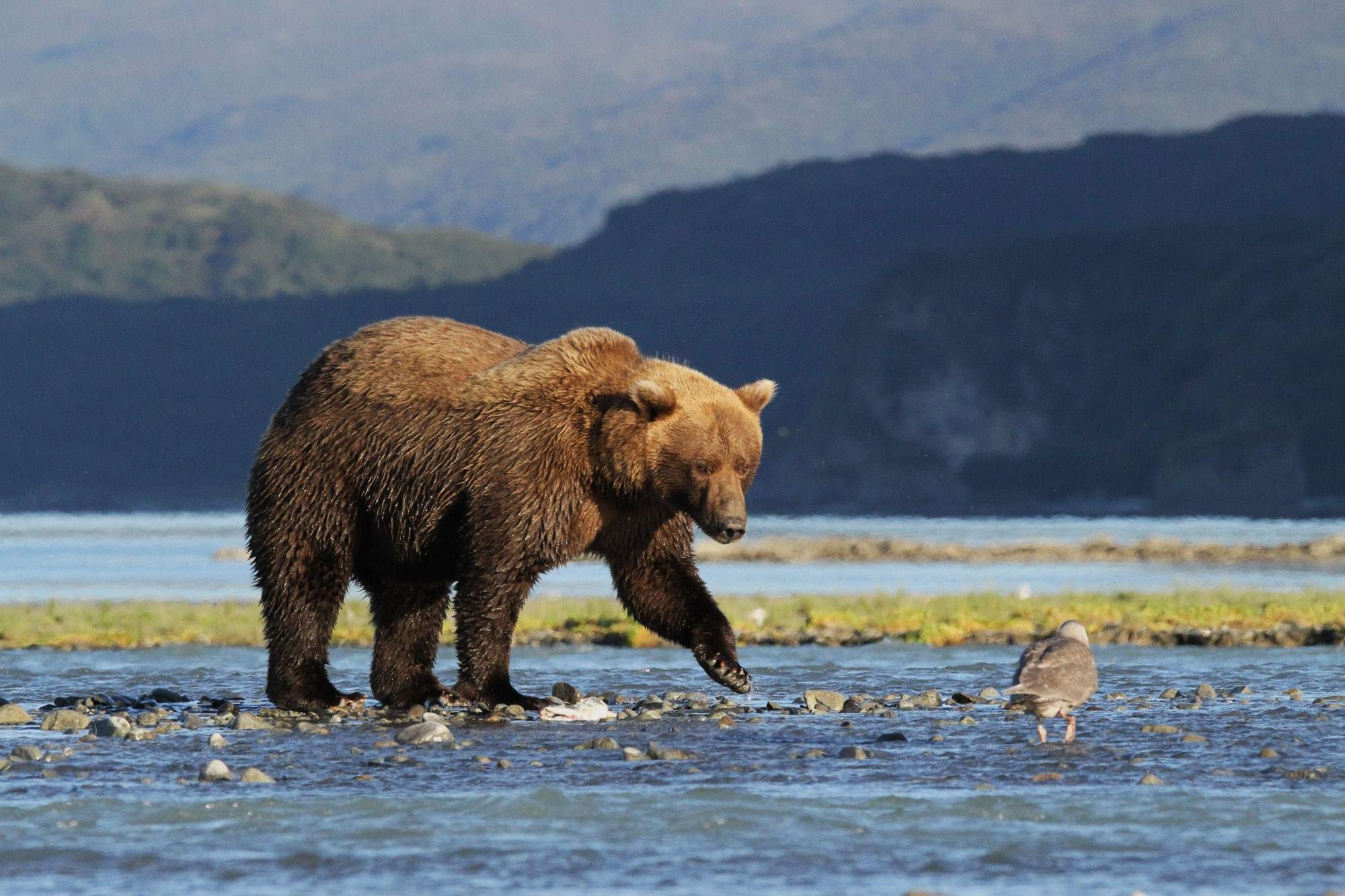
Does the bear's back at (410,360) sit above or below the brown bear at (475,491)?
above

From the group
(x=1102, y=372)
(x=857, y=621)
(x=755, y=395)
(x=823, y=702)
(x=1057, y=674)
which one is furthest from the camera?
(x=1102, y=372)

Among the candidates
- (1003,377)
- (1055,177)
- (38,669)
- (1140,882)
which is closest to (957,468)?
(1003,377)

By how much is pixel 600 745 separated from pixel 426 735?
1122 mm

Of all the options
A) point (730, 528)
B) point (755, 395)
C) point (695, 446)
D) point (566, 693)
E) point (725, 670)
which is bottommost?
Answer: point (566, 693)

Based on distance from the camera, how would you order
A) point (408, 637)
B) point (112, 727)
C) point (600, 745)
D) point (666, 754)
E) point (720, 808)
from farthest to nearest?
1. point (408, 637)
2. point (112, 727)
3. point (600, 745)
4. point (666, 754)
5. point (720, 808)

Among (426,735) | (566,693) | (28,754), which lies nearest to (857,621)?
(566,693)

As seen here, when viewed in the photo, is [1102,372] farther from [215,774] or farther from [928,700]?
[215,774]

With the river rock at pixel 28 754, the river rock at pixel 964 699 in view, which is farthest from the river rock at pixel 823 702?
the river rock at pixel 28 754

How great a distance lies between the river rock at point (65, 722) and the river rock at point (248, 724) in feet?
3.57

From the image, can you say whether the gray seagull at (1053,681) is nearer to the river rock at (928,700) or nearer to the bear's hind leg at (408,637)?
the river rock at (928,700)

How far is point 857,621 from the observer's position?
26062 mm

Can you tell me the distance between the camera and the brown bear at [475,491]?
1352 cm

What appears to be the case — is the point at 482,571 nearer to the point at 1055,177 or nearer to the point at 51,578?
the point at 51,578

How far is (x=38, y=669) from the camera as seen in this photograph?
20.0m
